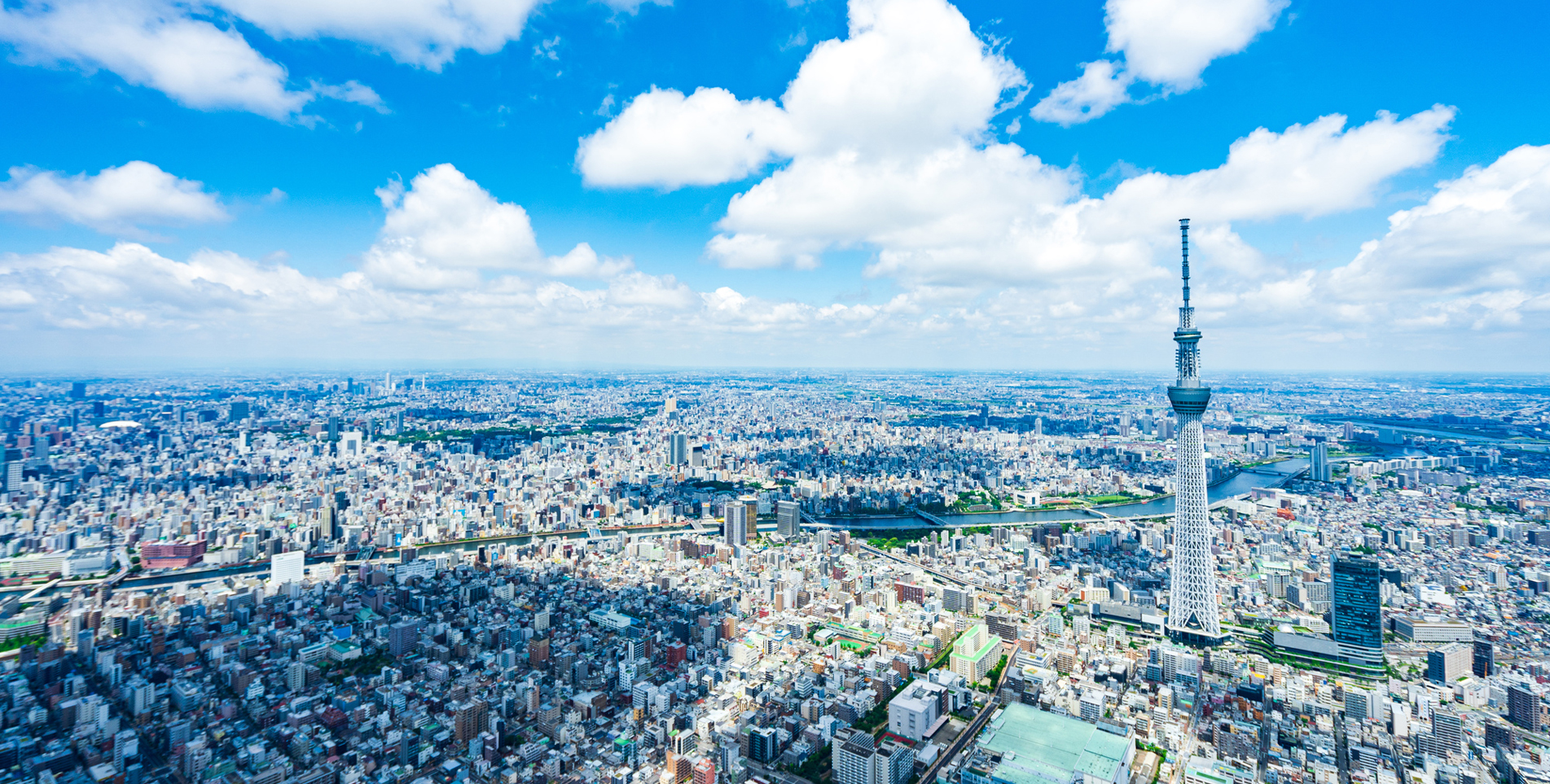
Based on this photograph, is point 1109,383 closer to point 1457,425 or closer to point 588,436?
point 1457,425

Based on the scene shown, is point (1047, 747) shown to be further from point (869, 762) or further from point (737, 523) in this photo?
point (737, 523)

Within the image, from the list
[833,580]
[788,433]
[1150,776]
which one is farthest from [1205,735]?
[788,433]

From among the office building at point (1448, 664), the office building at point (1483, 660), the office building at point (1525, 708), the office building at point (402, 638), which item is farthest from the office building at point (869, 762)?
the office building at point (1483, 660)

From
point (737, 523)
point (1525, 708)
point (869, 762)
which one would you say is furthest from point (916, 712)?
point (737, 523)

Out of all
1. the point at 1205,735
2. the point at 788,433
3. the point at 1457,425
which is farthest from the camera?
the point at 788,433

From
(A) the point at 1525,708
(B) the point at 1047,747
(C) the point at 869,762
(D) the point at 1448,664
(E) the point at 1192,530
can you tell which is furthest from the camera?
(E) the point at 1192,530

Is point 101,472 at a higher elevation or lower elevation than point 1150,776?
higher

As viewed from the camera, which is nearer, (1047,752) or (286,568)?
(1047,752)
